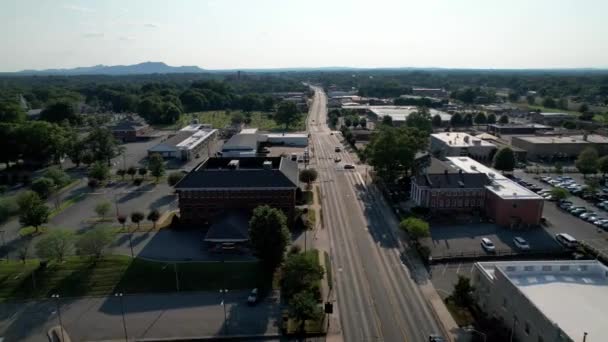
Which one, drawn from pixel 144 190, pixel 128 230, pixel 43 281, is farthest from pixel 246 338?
pixel 144 190

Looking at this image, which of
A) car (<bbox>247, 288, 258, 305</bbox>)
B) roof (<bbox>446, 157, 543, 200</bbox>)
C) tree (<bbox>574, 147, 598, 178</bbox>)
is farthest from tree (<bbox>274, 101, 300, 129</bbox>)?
car (<bbox>247, 288, 258, 305</bbox>)

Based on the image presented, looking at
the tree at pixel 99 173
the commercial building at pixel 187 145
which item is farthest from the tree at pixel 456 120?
the tree at pixel 99 173

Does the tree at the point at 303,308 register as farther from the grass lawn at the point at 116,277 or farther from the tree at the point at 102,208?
the tree at the point at 102,208

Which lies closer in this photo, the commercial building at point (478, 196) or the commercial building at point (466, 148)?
the commercial building at point (478, 196)

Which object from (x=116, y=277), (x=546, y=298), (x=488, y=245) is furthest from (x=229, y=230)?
(x=546, y=298)

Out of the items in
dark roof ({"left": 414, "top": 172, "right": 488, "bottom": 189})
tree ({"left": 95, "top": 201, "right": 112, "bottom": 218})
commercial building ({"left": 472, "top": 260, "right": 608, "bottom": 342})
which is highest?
dark roof ({"left": 414, "top": 172, "right": 488, "bottom": 189})

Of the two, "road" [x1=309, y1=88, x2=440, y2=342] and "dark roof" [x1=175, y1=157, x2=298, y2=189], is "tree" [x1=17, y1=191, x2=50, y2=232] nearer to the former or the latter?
"dark roof" [x1=175, y1=157, x2=298, y2=189]

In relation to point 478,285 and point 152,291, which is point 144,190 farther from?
point 478,285

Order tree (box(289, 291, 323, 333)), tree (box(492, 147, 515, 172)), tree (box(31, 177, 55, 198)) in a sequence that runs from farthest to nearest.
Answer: tree (box(492, 147, 515, 172)), tree (box(31, 177, 55, 198)), tree (box(289, 291, 323, 333))
